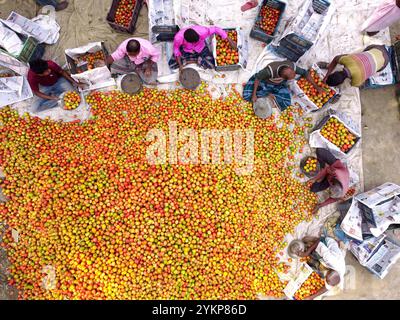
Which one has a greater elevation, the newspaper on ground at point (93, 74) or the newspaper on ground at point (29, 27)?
the newspaper on ground at point (29, 27)

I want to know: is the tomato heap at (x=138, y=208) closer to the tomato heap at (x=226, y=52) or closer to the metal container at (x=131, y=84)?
the metal container at (x=131, y=84)

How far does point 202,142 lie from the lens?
3783mm

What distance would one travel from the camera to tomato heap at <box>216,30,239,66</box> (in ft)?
12.9

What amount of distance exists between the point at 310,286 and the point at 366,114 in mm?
2443

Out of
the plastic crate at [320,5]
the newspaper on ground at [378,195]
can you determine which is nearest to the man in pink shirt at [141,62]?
the plastic crate at [320,5]

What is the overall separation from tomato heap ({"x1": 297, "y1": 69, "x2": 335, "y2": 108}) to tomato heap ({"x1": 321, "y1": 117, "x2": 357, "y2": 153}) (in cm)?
27

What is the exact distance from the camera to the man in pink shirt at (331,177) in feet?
11.3

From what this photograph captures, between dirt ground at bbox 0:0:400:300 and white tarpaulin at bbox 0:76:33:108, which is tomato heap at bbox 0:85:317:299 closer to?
white tarpaulin at bbox 0:76:33:108

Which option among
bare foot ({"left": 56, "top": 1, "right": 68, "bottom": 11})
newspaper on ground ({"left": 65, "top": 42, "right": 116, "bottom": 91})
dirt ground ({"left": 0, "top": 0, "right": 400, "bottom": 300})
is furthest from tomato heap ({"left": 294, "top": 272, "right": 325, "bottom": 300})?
bare foot ({"left": 56, "top": 1, "right": 68, "bottom": 11})

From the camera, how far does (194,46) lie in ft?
12.4

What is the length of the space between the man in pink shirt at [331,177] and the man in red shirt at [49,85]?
125 inches

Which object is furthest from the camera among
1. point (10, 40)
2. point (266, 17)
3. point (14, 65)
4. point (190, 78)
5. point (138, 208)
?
point (266, 17)

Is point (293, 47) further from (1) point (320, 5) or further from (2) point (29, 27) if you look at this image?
(2) point (29, 27)

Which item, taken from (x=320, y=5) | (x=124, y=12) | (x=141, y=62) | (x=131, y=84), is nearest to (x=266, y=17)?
(x=320, y=5)
